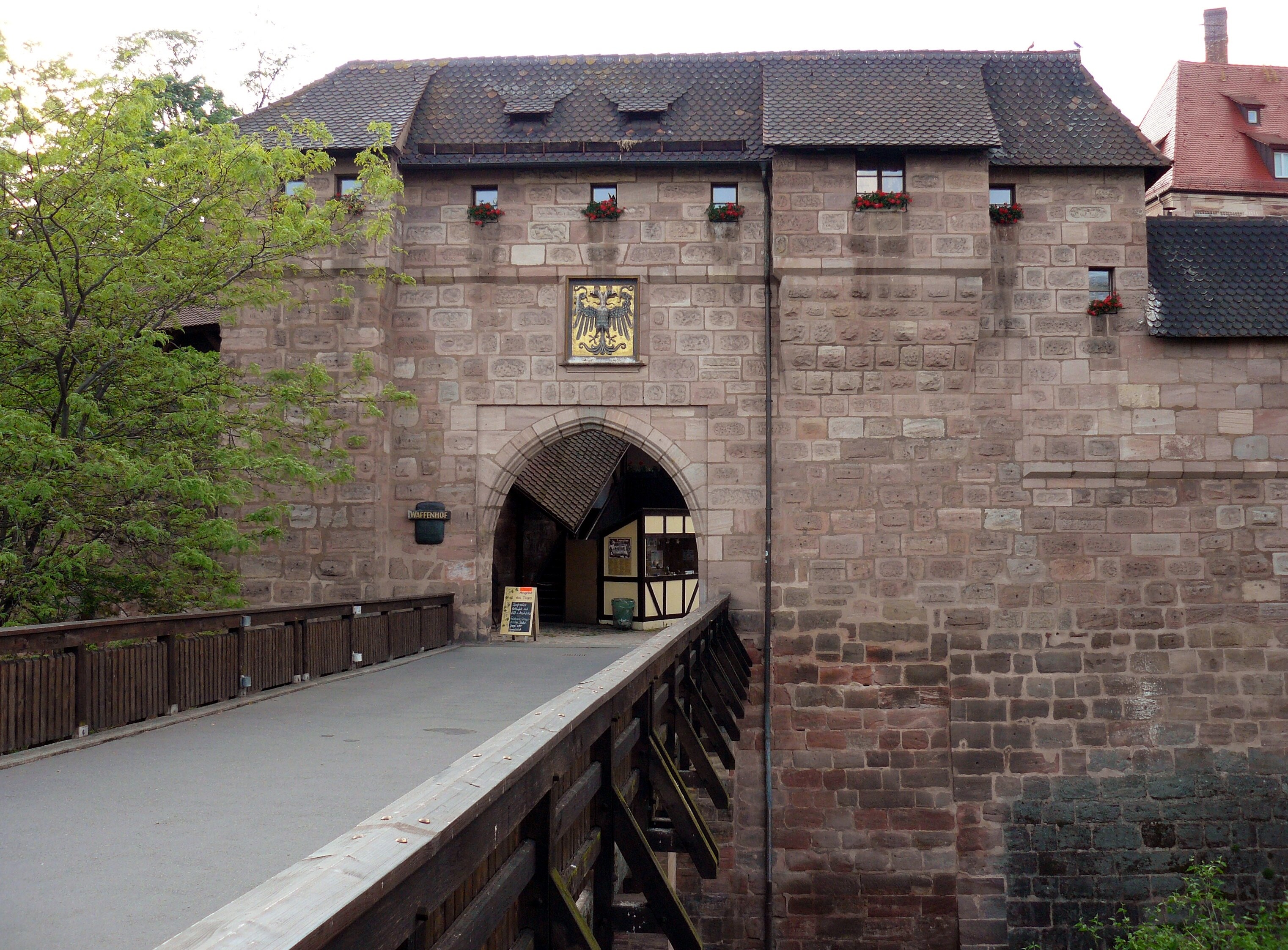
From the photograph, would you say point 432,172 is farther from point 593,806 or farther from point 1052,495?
point 593,806

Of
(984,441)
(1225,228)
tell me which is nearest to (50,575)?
(984,441)

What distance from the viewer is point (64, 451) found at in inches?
271

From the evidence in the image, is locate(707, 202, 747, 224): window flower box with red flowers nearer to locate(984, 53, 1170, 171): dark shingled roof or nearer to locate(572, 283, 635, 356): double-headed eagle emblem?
locate(572, 283, 635, 356): double-headed eagle emblem

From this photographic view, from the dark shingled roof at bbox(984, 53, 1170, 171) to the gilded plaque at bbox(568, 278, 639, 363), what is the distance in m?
4.44

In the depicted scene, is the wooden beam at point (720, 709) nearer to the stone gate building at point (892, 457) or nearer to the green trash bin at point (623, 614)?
the stone gate building at point (892, 457)

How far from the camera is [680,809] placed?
491 centimetres

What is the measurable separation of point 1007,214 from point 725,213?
10.4ft

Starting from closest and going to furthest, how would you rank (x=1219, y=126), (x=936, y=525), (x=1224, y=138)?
(x=936, y=525) → (x=1224, y=138) → (x=1219, y=126)

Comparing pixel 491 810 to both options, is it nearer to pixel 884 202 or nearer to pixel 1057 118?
pixel 884 202

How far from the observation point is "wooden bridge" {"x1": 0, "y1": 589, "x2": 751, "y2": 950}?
5.19 ft

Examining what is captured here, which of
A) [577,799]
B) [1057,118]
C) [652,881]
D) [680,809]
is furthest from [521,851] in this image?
[1057,118]

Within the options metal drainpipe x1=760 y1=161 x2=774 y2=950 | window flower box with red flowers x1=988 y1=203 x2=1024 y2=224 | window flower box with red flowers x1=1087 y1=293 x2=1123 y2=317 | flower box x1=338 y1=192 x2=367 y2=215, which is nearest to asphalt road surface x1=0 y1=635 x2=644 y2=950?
flower box x1=338 y1=192 x2=367 y2=215

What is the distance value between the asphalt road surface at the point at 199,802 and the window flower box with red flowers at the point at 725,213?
6.81 meters

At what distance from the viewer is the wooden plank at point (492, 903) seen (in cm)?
213
